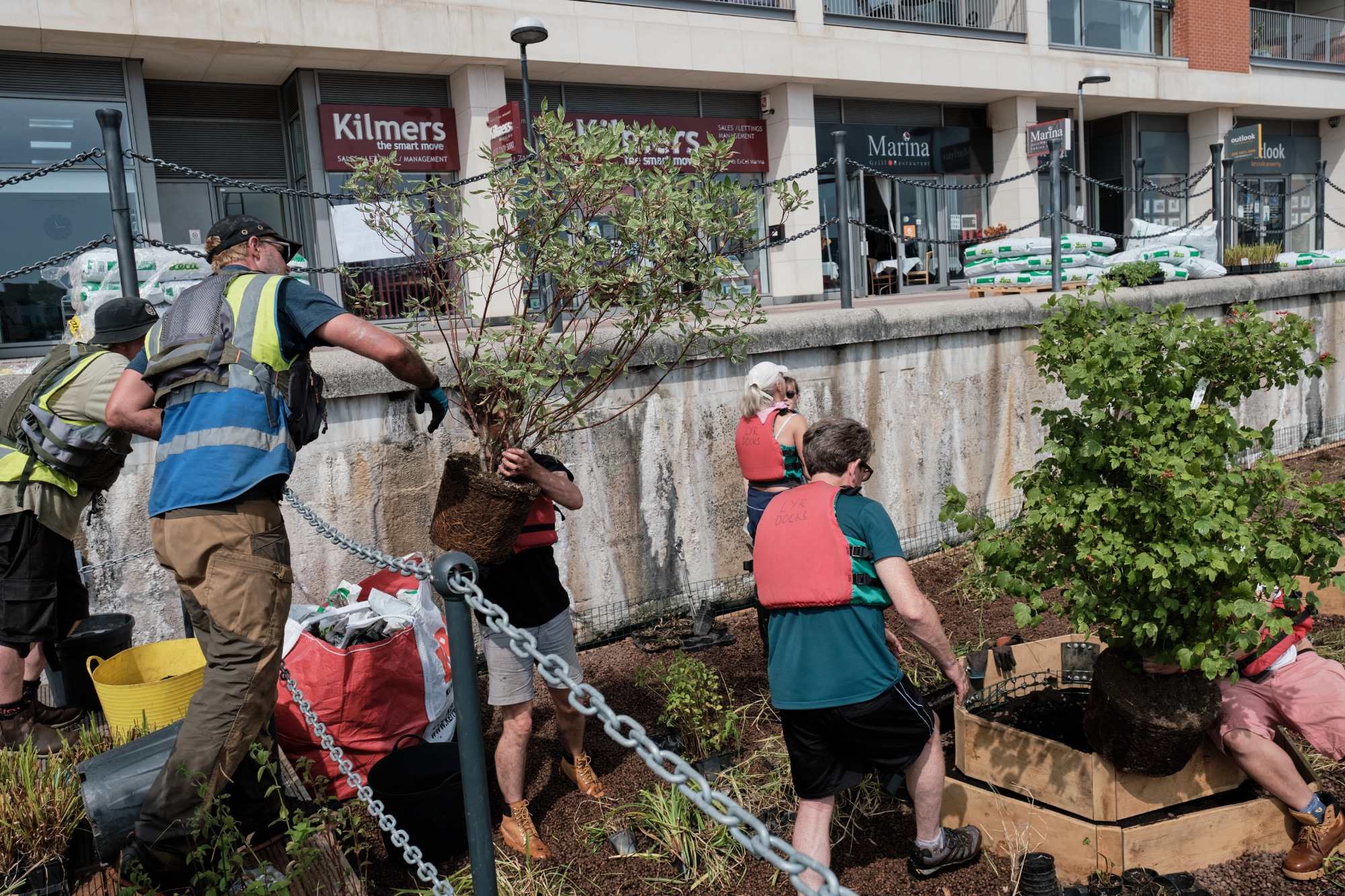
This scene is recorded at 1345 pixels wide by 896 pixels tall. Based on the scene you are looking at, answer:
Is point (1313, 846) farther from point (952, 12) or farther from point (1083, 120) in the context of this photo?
point (1083, 120)

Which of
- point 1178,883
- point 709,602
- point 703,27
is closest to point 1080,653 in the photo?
point 1178,883

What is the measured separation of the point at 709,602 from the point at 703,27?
11996 millimetres

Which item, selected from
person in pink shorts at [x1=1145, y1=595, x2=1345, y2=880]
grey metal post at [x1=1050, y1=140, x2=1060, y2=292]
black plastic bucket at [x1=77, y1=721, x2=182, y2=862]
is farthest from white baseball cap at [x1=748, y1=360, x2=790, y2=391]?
grey metal post at [x1=1050, y1=140, x2=1060, y2=292]

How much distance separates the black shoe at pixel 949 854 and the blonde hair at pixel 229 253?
2961 millimetres

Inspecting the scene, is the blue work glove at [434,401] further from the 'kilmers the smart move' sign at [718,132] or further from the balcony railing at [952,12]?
the balcony railing at [952,12]

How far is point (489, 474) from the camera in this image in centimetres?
348

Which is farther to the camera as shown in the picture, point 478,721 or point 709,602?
point 709,602

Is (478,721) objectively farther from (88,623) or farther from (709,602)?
(709,602)

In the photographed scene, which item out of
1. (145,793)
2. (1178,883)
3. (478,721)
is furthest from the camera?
(1178,883)

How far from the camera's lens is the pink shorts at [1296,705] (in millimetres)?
3479

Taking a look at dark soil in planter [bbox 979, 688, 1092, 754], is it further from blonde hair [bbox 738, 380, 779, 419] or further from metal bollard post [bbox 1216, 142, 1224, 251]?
metal bollard post [bbox 1216, 142, 1224, 251]

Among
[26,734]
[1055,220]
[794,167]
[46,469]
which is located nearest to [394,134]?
[794,167]

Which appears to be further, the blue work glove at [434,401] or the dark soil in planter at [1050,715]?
the dark soil in planter at [1050,715]

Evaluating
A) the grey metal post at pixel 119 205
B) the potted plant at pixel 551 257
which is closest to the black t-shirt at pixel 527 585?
the potted plant at pixel 551 257
